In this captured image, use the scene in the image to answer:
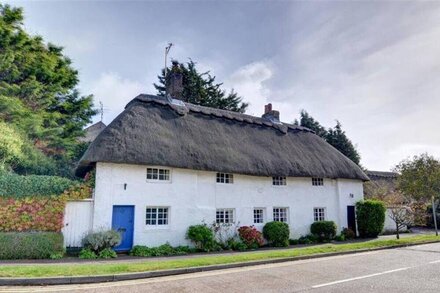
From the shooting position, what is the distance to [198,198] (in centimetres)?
1588

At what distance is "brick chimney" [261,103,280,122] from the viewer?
79.2ft

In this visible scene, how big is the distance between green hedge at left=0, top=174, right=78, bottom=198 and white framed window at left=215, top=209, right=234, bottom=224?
25.2ft

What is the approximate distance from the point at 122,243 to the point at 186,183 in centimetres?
413

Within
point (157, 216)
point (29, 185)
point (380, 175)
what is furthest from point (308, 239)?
point (380, 175)

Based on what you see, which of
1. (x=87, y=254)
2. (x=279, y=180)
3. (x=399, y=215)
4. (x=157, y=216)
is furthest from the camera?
(x=399, y=215)

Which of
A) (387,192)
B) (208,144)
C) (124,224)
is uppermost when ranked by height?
(208,144)

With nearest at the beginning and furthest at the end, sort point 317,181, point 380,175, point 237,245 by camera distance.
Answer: point 237,245 → point 317,181 → point 380,175

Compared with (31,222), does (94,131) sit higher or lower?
higher

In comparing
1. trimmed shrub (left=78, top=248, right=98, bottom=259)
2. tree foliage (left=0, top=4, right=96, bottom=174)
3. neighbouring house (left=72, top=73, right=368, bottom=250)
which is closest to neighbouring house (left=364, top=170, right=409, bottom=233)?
neighbouring house (left=72, top=73, right=368, bottom=250)

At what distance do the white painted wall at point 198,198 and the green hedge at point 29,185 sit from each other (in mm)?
2567

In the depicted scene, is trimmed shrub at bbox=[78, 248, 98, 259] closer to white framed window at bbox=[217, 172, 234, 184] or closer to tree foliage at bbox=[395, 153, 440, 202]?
white framed window at bbox=[217, 172, 234, 184]

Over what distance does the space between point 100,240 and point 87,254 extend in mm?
680

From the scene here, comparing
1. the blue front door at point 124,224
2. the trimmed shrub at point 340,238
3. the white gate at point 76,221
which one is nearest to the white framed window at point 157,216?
the blue front door at point 124,224

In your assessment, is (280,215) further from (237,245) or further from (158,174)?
(158,174)
